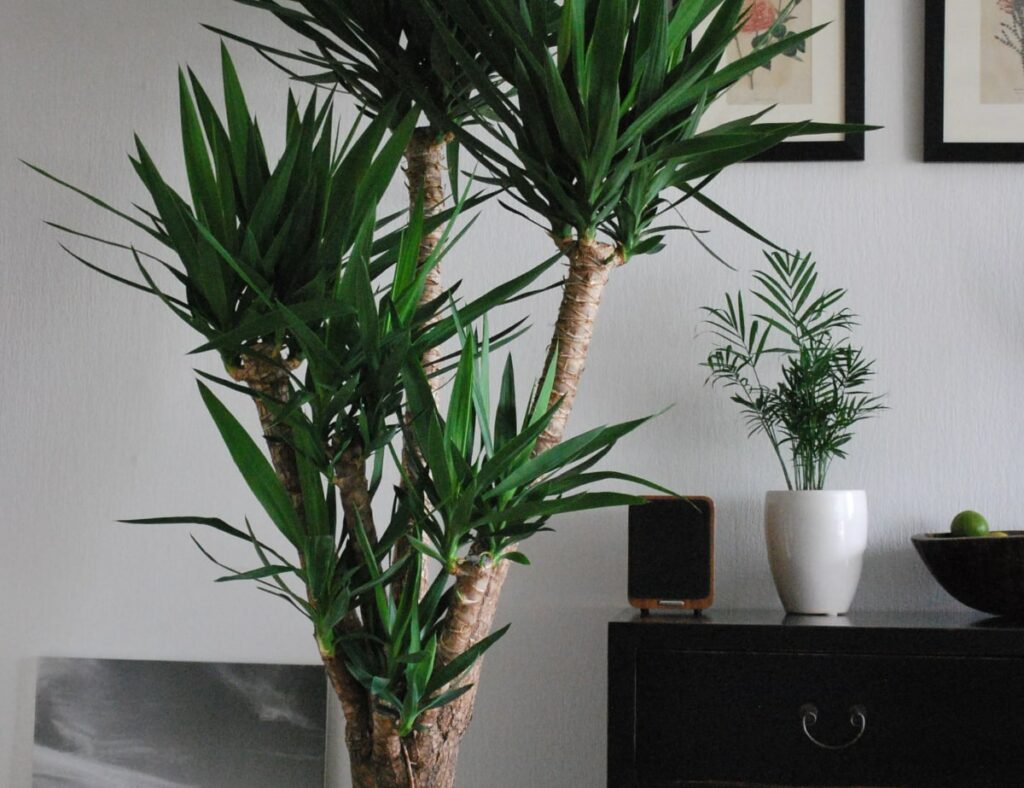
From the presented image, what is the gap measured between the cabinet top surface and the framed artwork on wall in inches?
25.8

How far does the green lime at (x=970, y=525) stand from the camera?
4.14 ft

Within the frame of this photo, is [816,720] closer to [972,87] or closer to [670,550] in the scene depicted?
[670,550]

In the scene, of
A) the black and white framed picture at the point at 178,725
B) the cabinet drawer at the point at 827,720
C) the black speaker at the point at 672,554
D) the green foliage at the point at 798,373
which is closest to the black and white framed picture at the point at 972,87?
the green foliage at the point at 798,373

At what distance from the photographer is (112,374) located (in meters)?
1.60

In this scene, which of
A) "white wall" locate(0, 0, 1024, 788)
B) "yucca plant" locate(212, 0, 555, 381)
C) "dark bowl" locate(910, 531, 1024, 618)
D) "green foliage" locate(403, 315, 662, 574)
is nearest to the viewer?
"green foliage" locate(403, 315, 662, 574)

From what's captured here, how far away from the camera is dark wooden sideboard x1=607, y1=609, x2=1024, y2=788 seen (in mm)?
1140

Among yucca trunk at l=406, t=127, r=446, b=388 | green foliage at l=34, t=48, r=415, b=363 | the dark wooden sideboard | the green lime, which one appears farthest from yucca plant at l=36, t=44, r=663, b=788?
the green lime

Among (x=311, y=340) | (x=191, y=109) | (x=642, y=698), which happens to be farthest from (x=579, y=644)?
(x=191, y=109)

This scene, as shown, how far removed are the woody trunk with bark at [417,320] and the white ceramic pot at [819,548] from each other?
43 cm

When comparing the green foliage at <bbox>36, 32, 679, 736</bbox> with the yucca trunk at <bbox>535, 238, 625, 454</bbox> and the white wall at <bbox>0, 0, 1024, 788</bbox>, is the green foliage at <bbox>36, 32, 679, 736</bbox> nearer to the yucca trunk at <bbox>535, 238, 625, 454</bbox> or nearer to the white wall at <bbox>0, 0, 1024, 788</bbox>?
the yucca trunk at <bbox>535, 238, 625, 454</bbox>

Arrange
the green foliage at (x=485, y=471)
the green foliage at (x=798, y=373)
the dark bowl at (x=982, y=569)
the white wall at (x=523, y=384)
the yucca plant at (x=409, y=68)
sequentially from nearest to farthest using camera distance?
1. the green foliage at (x=485, y=471)
2. the yucca plant at (x=409, y=68)
3. the dark bowl at (x=982, y=569)
4. the green foliage at (x=798, y=373)
5. the white wall at (x=523, y=384)

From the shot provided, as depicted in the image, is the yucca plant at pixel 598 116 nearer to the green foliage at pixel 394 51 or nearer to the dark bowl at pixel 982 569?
the green foliage at pixel 394 51

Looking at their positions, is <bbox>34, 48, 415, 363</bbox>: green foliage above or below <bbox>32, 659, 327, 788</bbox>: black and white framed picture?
above

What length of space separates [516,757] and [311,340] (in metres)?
0.84
